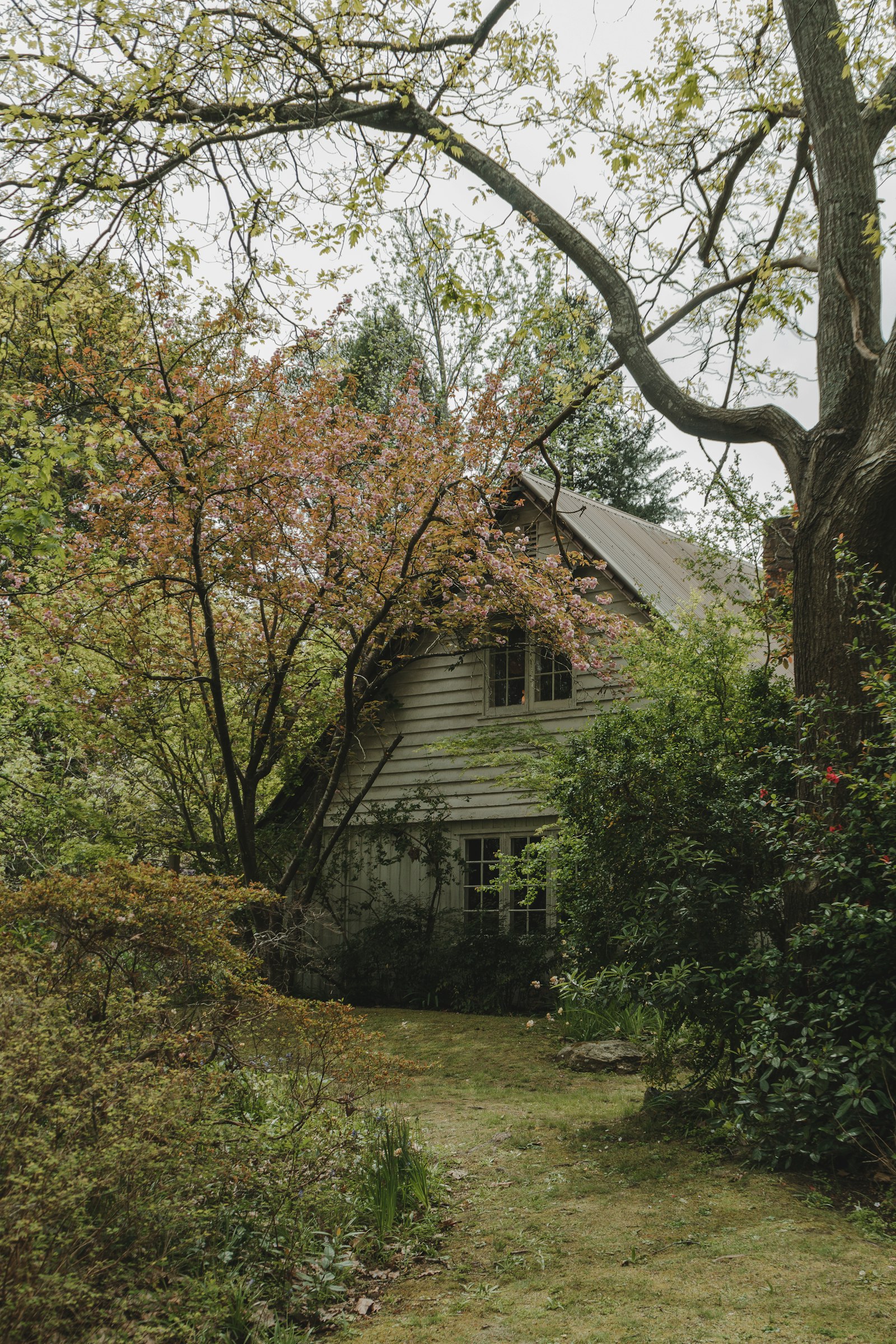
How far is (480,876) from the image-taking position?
12.7 meters

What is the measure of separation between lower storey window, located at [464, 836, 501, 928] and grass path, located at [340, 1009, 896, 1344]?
592 cm

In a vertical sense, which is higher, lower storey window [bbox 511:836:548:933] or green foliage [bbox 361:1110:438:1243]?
lower storey window [bbox 511:836:548:933]

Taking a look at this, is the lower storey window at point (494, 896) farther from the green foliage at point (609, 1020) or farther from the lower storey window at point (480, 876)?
the green foliage at point (609, 1020)

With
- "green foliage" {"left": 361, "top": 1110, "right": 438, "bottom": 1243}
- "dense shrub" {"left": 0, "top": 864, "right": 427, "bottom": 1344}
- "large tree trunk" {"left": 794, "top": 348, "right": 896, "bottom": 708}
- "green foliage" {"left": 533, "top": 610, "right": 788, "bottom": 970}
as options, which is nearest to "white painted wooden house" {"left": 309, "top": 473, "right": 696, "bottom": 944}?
"green foliage" {"left": 533, "top": 610, "right": 788, "bottom": 970}

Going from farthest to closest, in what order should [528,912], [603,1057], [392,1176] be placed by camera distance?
[528,912]
[603,1057]
[392,1176]

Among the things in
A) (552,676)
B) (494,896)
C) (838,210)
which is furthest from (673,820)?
(494,896)

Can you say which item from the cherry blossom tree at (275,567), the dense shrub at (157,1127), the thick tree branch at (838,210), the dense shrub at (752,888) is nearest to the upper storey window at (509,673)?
the cherry blossom tree at (275,567)

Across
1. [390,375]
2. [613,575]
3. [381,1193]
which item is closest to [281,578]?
[613,575]

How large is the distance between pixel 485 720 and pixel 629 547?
3375 millimetres

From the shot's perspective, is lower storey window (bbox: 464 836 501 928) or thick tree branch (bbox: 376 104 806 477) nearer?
thick tree branch (bbox: 376 104 806 477)

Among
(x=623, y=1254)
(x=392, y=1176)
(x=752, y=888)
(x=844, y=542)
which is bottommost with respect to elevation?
(x=623, y=1254)

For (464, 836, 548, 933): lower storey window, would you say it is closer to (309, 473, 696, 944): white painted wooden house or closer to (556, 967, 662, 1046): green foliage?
(309, 473, 696, 944): white painted wooden house

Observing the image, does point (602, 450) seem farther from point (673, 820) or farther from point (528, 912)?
point (673, 820)

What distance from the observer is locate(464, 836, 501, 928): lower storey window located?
12531 millimetres
